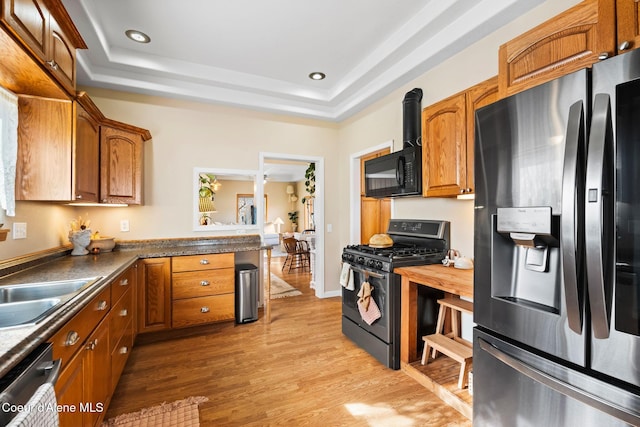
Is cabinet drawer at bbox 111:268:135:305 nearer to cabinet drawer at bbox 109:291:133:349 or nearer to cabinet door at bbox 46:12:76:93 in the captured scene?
cabinet drawer at bbox 109:291:133:349

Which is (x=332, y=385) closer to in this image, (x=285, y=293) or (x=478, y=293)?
(x=478, y=293)

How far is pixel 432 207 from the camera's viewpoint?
2920 millimetres

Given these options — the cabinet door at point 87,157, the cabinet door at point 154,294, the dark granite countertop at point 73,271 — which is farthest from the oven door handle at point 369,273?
the cabinet door at point 87,157

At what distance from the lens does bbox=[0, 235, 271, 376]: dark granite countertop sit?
91 cm

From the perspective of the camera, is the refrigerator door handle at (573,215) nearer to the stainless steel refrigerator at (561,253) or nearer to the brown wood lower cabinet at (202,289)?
the stainless steel refrigerator at (561,253)

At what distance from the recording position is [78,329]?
133 cm

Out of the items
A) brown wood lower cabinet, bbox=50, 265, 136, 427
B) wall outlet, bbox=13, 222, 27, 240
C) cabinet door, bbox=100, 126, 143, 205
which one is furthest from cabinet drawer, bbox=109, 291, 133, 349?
cabinet door, bbox=100, 126, 143, 205

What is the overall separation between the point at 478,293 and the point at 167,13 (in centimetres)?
300

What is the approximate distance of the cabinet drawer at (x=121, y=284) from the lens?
6.43ft

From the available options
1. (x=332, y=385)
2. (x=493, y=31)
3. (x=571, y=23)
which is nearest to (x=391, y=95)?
(x=493, y=31)

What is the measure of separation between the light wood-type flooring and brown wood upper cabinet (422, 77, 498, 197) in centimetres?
155

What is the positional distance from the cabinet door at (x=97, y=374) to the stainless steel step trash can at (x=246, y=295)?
1619 millimetres

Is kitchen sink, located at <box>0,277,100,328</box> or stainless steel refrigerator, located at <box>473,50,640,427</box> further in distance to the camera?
kitchen sink, located at <box>0,277,100,328</box>

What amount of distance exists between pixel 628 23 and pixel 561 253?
36.6 inches
